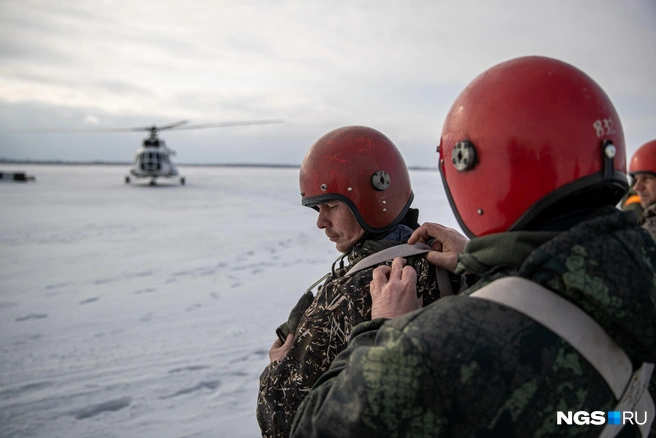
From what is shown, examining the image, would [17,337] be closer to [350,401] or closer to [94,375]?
[94,375]

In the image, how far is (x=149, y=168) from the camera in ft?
95.9

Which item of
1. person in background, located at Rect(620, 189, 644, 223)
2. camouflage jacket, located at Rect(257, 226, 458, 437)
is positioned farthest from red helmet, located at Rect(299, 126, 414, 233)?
person in background, located at Rect(620, 189, 644, 223)

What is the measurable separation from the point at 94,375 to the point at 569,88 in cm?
430

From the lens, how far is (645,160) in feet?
18.4

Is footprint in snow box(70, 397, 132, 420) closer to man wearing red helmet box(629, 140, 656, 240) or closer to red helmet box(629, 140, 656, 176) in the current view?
man wearing red helmet box(629, 140, 656, 240)

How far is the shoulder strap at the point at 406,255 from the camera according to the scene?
205 cm

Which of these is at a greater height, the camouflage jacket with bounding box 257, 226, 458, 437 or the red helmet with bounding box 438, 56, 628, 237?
the red helmet with bounding box 438, 56, 628, 237

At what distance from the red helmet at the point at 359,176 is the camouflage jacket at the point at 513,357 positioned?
1461mm

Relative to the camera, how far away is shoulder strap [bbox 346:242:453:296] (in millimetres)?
2051

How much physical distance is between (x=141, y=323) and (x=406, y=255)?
421 cm

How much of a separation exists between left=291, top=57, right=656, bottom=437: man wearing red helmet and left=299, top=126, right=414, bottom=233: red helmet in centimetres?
128

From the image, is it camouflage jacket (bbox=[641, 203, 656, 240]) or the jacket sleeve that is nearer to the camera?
the jacket sleeve

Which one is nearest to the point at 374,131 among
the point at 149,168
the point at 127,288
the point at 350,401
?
the point at 350,401

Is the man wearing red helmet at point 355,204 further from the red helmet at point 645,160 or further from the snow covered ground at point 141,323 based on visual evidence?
the red helmet at point 645,160
